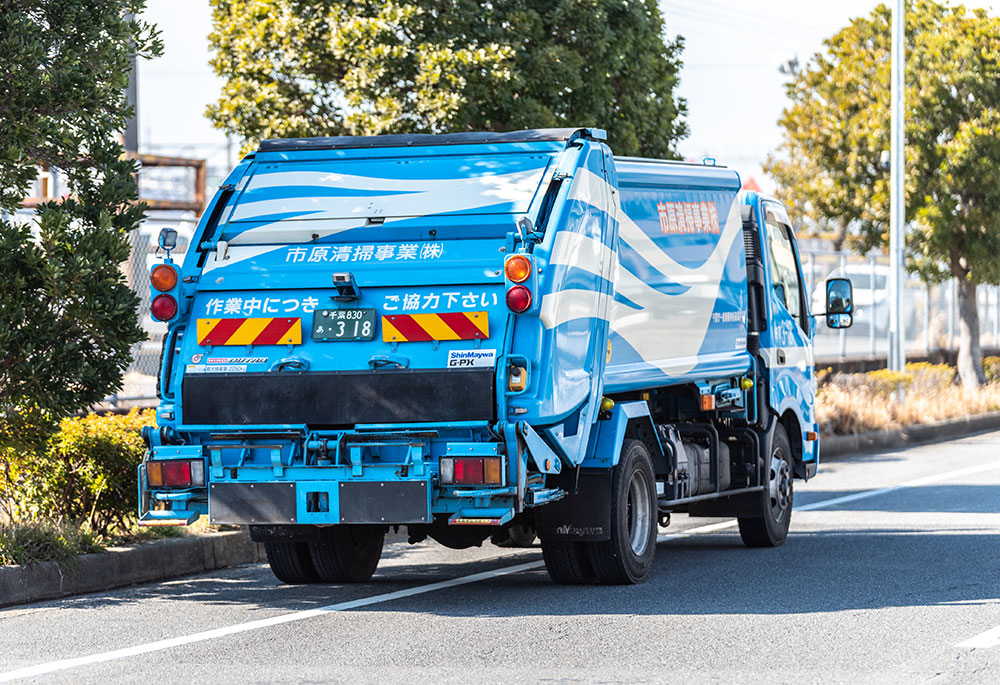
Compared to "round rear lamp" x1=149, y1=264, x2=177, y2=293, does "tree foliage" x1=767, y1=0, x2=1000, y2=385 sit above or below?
above

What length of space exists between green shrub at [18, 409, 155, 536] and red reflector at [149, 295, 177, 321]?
1643 millimetres

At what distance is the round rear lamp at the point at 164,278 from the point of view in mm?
9016

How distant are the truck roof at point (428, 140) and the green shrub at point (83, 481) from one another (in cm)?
225

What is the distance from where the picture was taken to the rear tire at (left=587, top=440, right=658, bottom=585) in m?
9.46

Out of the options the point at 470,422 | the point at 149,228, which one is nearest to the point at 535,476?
the point at 470,422

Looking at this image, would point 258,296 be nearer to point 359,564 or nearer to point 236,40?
point 359,564

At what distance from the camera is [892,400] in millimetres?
22984

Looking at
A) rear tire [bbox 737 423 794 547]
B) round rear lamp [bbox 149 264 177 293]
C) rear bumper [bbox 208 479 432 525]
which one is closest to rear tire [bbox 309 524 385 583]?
rear bumper [bbox 208 479 432 525]

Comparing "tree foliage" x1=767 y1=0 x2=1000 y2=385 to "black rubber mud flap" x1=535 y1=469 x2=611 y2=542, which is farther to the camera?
"tree foliage" x1=767 y1=0 x2=1000 y2=385

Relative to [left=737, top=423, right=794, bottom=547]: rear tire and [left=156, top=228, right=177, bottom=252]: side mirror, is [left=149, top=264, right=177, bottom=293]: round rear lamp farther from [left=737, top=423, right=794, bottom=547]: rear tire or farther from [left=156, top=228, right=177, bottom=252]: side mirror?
[left=737, top=423, right=794, bottom=547]: rear tire

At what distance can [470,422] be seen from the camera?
335 inches

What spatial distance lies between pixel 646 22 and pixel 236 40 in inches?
153

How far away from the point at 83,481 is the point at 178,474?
1.78 metres

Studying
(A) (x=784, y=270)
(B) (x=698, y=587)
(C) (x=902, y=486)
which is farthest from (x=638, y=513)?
(C) (x=902, y=486)
